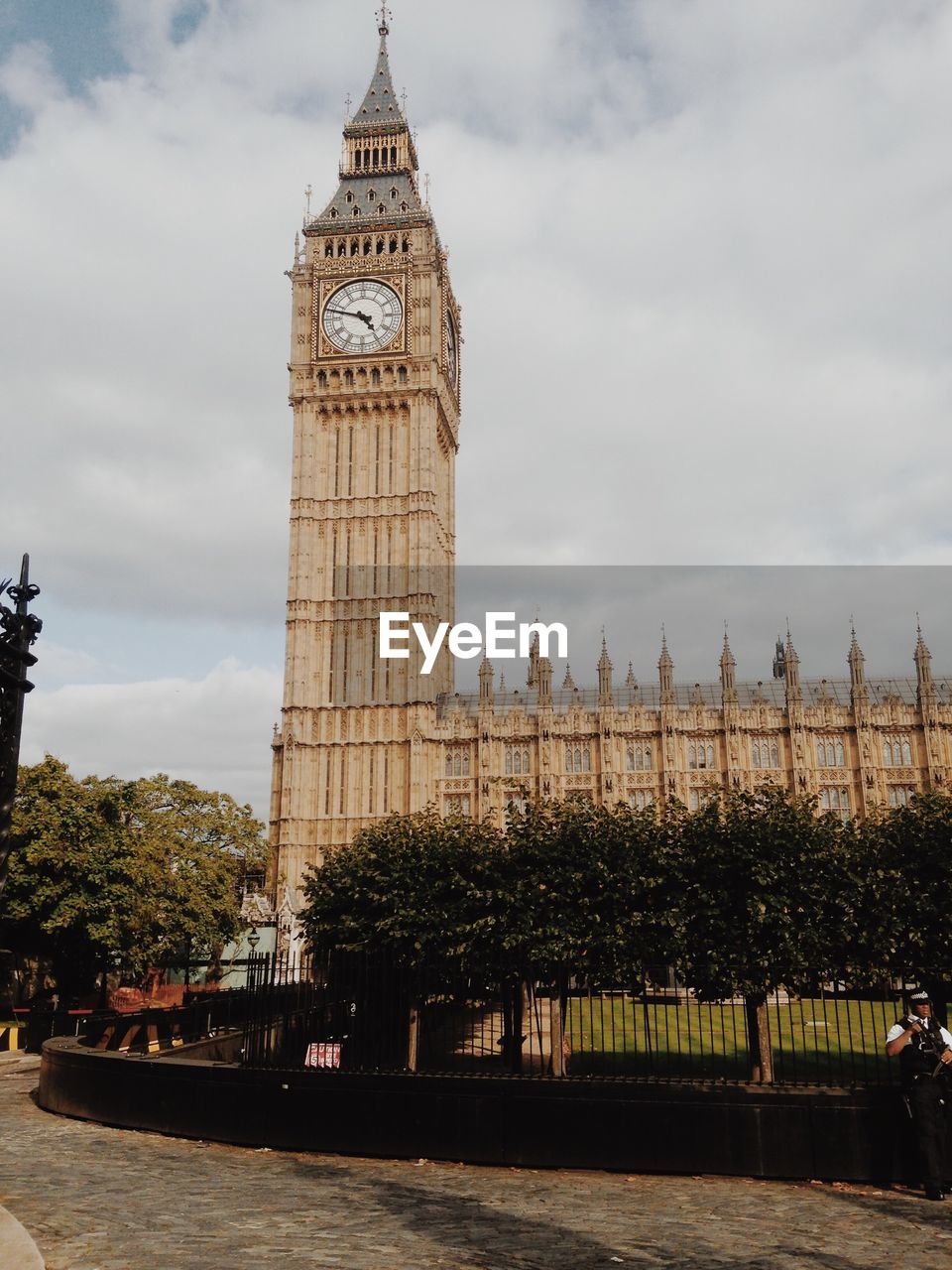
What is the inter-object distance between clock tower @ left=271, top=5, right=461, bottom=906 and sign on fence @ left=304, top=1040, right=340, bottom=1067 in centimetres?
5019

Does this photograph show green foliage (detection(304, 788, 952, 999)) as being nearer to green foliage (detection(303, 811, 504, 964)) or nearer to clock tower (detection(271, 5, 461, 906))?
green foliage (detection(303, 811, 504, 964))

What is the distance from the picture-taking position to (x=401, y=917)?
1903 cm

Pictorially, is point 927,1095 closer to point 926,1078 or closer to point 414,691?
point 926,1078

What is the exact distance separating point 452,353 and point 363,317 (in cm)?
939

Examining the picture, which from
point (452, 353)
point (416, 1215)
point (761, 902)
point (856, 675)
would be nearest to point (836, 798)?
point (856, 675)

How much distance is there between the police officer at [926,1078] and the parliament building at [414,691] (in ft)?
166

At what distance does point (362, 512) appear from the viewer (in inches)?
2840

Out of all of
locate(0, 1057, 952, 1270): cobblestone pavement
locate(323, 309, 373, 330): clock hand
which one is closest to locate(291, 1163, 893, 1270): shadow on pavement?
locate(0, 1057, 952, 1270): cobblestone pavement

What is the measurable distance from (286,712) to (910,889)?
5344 cm

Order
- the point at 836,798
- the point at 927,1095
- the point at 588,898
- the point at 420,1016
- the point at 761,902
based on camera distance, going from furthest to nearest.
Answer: the point at 836,798
the point at 420,1016
the point at 588,898
the point at 761,902
the point at 927,1095

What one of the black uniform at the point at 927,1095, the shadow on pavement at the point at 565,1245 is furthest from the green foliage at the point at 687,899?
the shadow on pavement at the point at 565,1245

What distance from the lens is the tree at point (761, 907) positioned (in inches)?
676

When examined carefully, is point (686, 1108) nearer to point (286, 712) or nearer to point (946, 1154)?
point (946, 1154)

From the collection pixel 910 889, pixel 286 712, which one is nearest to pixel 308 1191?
pixel 910 889
